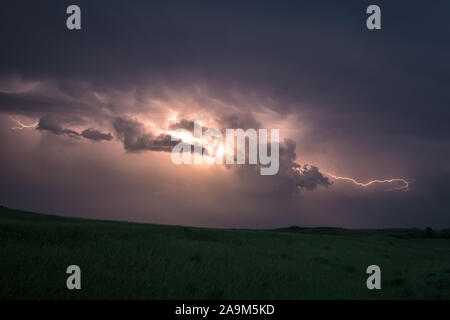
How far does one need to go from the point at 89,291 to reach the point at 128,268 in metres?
3.54

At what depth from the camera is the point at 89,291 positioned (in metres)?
13.0

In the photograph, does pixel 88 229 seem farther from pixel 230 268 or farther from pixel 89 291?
pixel 89 291

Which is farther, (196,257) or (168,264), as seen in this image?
(196,257)

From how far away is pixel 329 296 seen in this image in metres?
15.9

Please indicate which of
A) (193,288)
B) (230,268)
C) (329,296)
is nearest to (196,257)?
(230,268)
